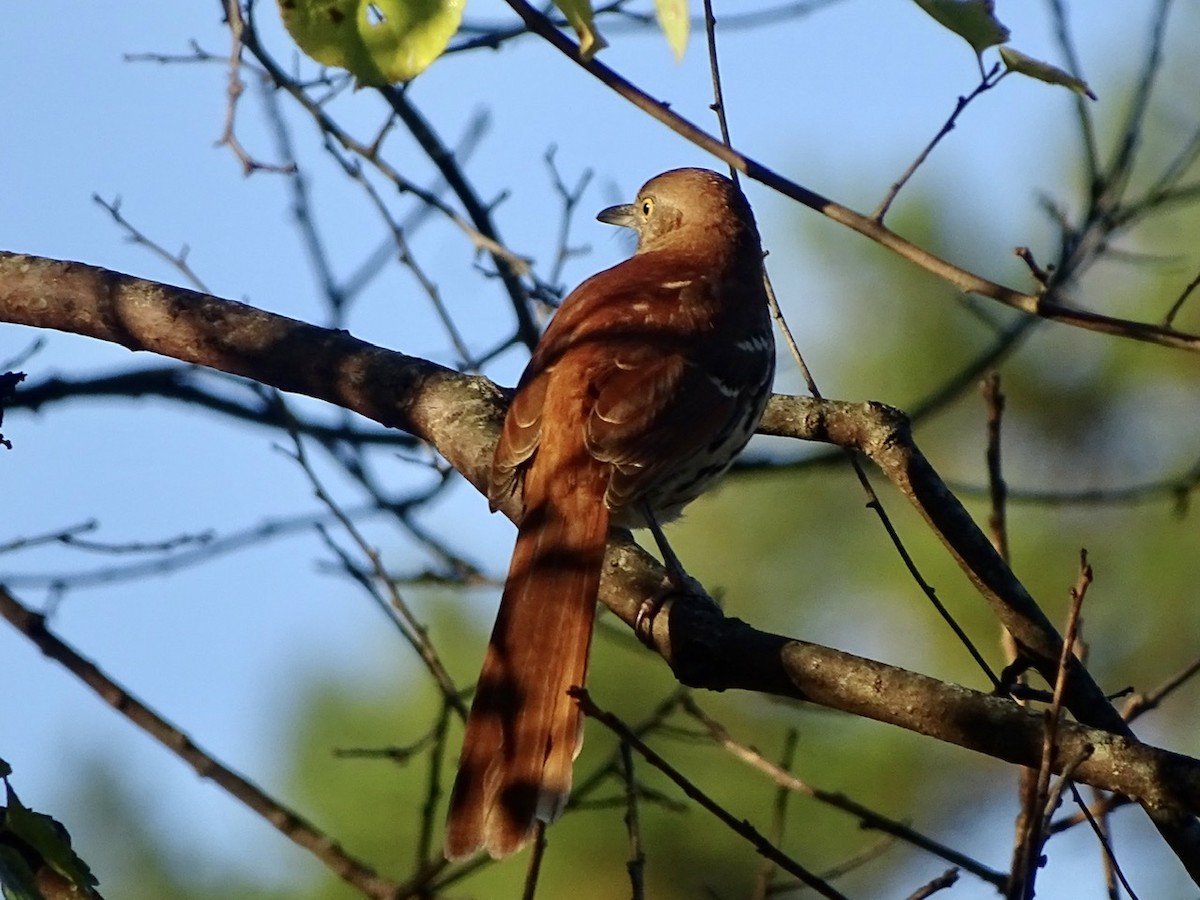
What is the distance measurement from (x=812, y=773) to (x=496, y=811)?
15.2 feet

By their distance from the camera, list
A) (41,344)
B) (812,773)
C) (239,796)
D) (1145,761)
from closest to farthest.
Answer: (1145,761) → (239,796) → (41,344) → (812,773)

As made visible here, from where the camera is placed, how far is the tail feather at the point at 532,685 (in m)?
2.56

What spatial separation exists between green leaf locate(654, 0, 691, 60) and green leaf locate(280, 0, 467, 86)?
24 centimetres

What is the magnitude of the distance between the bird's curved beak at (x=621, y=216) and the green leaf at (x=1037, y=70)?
282cm

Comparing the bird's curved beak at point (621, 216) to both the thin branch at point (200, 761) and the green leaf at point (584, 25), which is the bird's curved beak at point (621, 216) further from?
the green leaf at point (584, 25)

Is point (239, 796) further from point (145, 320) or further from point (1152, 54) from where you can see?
point (1152, 54)

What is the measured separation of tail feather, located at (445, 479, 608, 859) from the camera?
2.56m

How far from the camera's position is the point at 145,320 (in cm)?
330

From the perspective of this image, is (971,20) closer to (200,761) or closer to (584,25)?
(584,25)

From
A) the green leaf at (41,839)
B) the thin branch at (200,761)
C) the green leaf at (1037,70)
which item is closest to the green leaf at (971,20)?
the green leaf at (1037,70)

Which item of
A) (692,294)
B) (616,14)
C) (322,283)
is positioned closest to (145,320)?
(322,283)

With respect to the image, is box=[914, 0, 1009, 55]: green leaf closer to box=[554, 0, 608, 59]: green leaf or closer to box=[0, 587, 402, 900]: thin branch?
box=[554, 0, 608, 59]: green leaf

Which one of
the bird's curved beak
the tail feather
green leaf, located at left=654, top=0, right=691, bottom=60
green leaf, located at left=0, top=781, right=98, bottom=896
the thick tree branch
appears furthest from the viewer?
the bird's curved beak

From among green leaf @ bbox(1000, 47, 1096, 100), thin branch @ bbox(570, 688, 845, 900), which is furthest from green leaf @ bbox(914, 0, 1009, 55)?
thin branch @ bbox(570, 688, 845, 900)
